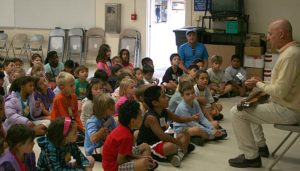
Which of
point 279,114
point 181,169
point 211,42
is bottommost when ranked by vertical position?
point 181,169

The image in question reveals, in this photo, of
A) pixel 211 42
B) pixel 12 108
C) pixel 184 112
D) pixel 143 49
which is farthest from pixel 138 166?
pixel 143 49

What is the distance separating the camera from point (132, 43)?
32.6ft

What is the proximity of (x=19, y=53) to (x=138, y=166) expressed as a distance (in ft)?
29.6

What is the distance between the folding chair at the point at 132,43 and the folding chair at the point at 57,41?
1.56m

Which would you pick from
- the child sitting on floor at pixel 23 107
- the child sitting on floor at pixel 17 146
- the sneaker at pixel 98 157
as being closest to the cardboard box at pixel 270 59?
the child sitting on floor at pixel 23 107

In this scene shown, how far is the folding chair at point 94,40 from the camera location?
10.3 meters

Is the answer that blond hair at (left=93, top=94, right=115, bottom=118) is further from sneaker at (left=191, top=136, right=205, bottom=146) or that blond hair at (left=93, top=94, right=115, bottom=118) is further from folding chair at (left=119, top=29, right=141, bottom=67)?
folding chair at (left=119, top=29, right=141, bottom=67)

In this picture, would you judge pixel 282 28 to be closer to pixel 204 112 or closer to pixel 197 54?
pixel 204 112

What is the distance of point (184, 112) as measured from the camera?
4555 millimetres

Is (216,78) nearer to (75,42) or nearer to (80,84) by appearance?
(80,84)

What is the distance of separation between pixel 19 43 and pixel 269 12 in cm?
659

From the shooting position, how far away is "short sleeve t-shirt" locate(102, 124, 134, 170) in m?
3.24

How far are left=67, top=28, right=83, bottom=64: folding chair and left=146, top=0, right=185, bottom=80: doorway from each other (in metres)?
1.72

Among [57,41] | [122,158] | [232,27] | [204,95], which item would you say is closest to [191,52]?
[232,27]
